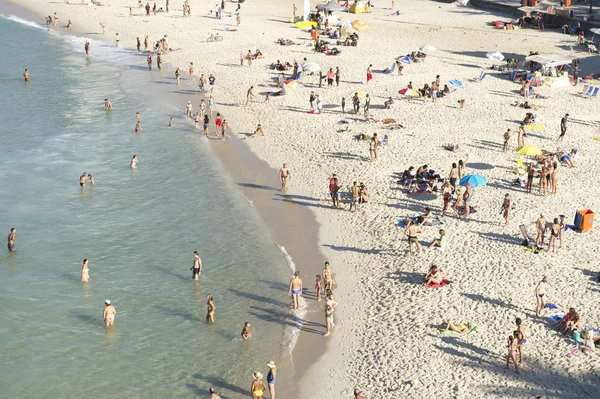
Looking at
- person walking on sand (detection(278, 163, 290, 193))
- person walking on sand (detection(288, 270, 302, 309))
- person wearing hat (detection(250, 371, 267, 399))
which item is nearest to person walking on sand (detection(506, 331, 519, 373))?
person wearing hat (detection(250, 371, 267, 399))

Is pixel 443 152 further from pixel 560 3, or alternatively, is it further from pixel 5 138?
pixel 560 3

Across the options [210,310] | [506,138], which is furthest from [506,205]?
[210,310]

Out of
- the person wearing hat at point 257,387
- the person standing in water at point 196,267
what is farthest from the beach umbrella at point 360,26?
the person wearing hat at point 257,387

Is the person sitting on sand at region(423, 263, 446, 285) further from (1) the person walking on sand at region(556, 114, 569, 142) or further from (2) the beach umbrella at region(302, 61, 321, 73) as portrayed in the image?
(2) the beach umbrella at region(302, 61, 321, 73)

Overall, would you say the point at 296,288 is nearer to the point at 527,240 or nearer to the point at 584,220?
the point at 527,240

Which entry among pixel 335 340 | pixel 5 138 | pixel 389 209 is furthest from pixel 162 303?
pixel 5 138

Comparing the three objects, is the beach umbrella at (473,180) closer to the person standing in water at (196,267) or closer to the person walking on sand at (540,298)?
the person walking on sand at (540,298)
